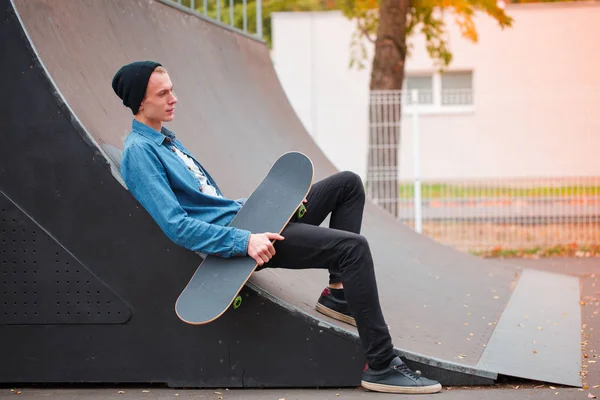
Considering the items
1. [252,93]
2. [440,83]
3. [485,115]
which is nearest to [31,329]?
[252,93]

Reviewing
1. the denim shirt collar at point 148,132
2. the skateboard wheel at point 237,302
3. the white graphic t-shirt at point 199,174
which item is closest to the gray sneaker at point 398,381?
the skateboard wheel at point 237,302

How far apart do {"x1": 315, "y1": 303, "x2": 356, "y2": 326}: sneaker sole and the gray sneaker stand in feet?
1.05

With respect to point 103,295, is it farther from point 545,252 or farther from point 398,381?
point 545,252

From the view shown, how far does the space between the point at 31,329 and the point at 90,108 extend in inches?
41.3

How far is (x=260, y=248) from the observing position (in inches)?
133

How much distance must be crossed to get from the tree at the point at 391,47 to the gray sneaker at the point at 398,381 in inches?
246

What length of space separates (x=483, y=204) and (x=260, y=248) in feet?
25.6

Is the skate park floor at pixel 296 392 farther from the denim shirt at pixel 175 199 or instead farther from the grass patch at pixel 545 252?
the grass patch at pixel 545 252

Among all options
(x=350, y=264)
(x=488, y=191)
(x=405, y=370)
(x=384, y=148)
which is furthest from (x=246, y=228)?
(x=488, y=191)

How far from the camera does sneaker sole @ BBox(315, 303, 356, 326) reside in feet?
12.6

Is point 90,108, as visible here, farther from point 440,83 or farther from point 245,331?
point 440,83

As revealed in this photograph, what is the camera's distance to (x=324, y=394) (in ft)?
11.9

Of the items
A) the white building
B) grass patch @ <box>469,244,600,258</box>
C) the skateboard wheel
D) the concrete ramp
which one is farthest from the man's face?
the white building

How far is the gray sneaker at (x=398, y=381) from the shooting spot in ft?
11.6
